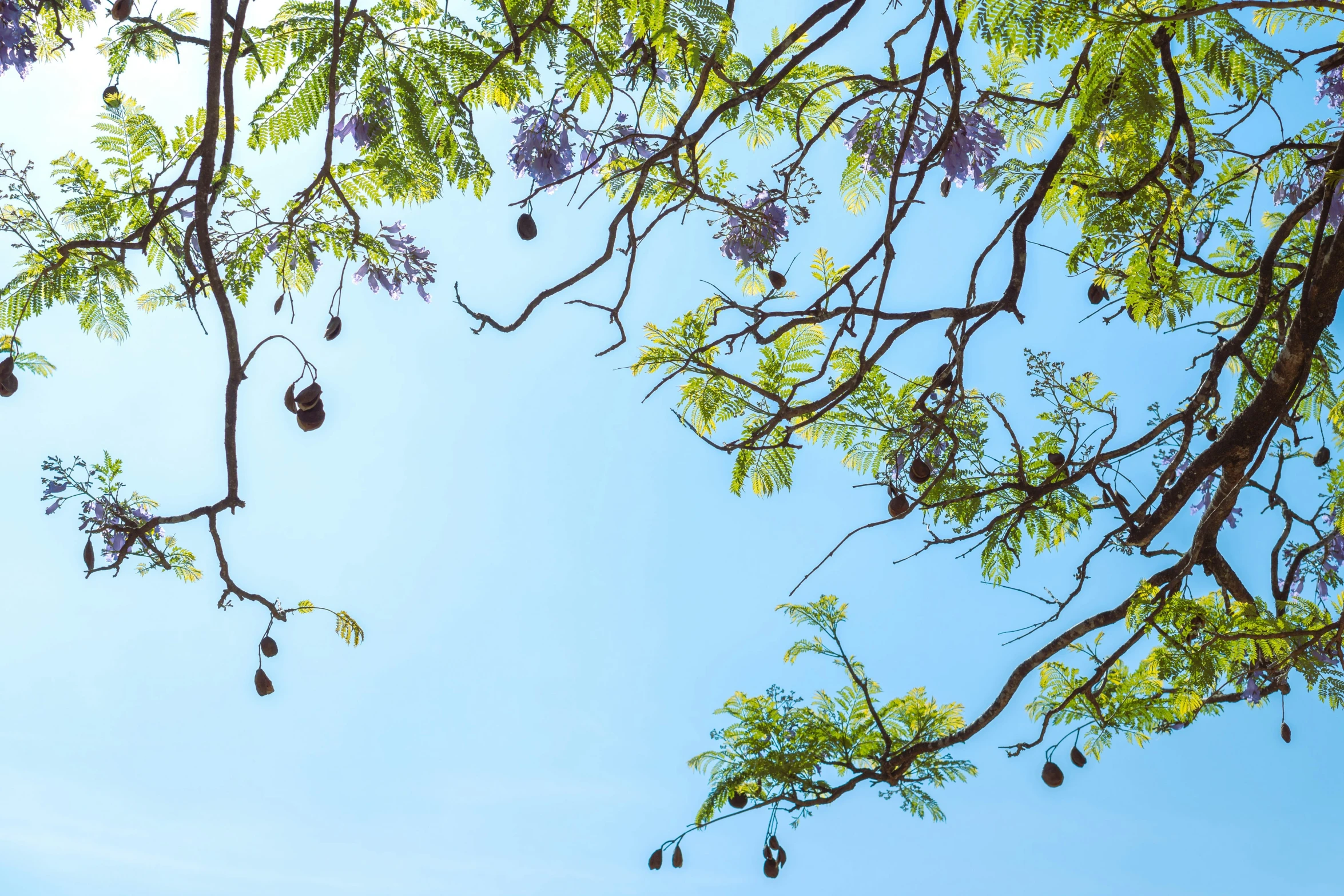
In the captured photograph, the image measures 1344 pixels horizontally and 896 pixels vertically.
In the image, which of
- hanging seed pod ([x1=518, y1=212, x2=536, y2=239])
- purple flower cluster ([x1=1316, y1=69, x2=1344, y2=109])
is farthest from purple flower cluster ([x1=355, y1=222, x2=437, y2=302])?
purple flower cluster ([x1=1316, y1=69, x2=1344, y2=109])

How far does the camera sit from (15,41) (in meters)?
3.82

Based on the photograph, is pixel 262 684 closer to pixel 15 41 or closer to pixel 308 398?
pixel 308 398

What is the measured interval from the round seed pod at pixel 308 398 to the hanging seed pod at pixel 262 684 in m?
1.03

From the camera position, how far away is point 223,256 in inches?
141

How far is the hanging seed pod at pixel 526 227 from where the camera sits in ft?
10.3

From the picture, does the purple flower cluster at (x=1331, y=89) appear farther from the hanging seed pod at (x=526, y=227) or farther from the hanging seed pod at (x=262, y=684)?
the hanging seed pod at (x=262, y=684)

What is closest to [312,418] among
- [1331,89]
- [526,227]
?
[526,227]

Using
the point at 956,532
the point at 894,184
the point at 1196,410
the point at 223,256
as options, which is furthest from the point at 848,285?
the point at 223,256

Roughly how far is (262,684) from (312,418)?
1.05 meters

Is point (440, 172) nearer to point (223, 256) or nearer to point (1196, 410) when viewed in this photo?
point (223, 256)

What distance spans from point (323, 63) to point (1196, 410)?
9.77 feet

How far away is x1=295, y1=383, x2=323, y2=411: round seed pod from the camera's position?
258cm

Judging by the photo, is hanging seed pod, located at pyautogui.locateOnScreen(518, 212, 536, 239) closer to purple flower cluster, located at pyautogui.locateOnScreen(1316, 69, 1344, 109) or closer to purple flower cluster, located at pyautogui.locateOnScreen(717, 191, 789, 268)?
purple flower cluster, located at pyautogui.locateOnScreen(717, 191, 789, 268)

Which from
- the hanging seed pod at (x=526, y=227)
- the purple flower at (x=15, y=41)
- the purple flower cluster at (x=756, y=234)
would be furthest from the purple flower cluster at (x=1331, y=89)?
the purple flower at (x=15, y=41)
